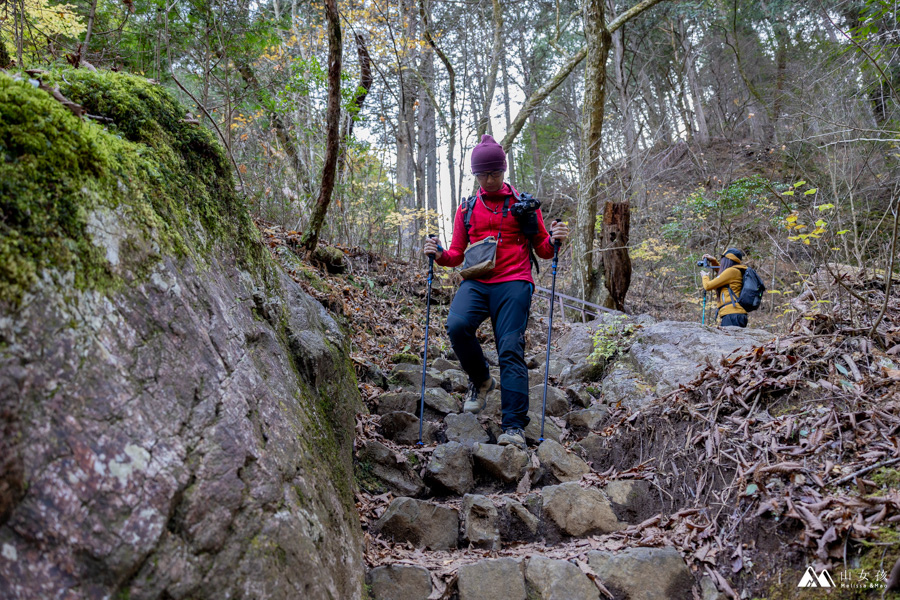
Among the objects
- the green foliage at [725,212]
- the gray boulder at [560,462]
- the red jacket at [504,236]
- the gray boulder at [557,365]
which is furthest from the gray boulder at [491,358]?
the green foliage at [725,212]

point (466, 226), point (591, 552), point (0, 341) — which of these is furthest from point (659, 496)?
point (0, 341)

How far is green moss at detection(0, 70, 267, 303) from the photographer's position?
1347 mm

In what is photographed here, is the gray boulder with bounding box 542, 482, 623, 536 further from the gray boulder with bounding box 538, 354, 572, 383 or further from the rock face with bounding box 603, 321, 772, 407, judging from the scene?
the gray boulder with bounding box 538, 354, 572, 383

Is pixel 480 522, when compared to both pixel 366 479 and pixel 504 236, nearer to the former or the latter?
pixel 366 479

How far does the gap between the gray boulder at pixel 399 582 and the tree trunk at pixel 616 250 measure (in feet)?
25.8

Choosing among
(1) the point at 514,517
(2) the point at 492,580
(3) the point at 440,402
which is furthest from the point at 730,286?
(2) the point at 492,580

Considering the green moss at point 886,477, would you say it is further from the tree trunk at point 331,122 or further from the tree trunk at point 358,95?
the tree trunk at point 358,95

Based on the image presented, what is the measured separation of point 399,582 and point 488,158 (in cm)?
336

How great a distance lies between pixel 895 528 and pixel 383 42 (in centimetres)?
1346

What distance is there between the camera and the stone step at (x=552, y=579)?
8.14ft

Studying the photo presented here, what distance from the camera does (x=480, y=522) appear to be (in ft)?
10.3

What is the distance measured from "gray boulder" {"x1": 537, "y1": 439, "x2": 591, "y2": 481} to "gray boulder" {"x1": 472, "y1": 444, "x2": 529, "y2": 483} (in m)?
0.19

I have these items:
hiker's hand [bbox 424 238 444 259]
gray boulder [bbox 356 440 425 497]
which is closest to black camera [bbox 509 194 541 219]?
hiker's hand [bbox 424 238 444 259]

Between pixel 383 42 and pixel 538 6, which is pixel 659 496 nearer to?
pixel 383 42
